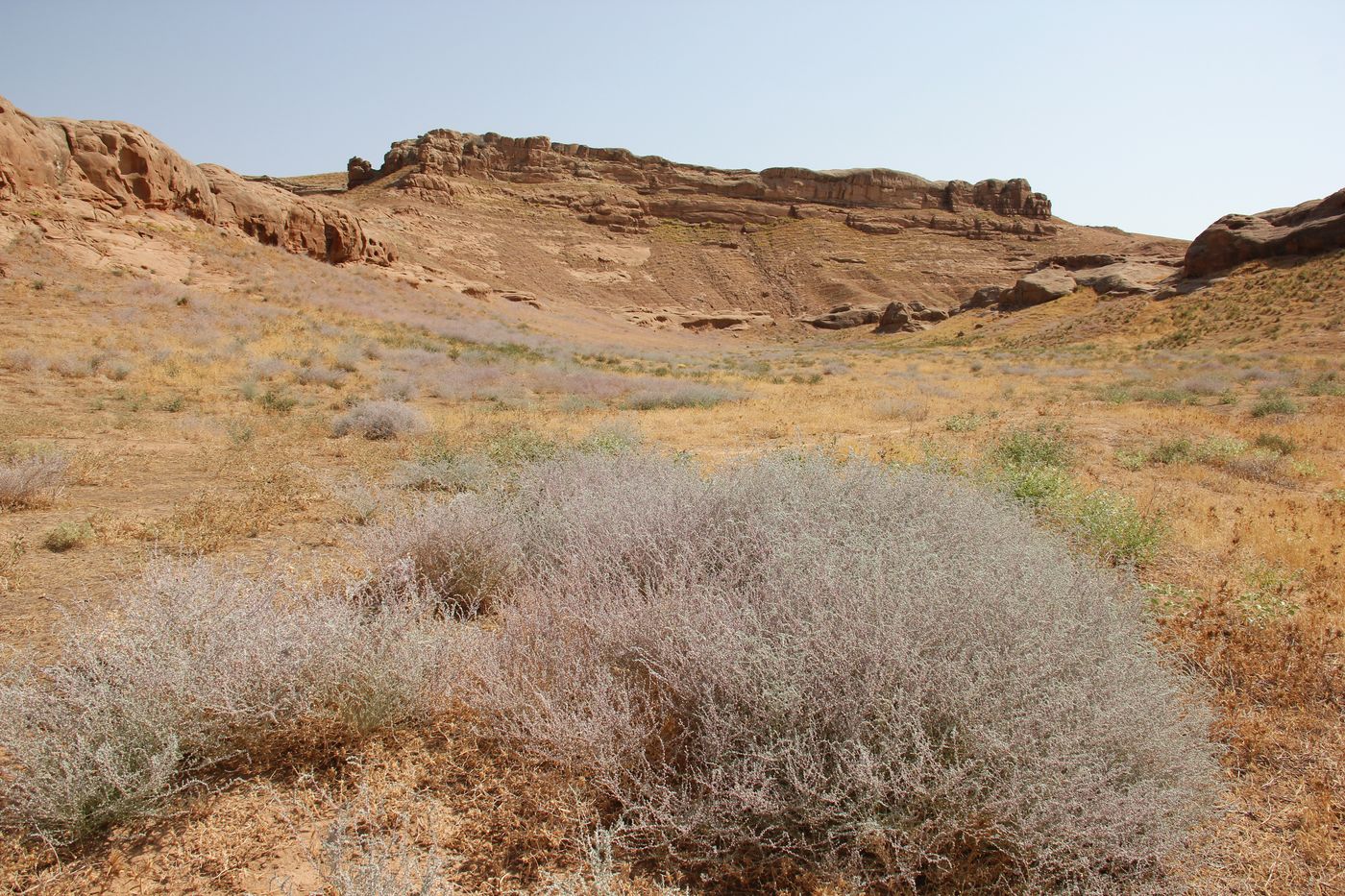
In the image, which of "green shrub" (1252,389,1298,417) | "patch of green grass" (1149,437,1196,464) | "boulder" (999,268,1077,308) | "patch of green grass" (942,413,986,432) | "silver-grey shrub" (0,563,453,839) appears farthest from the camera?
"boulder" (999,268,1077,308)

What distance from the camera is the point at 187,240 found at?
850 inches

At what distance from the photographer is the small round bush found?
27.0ft

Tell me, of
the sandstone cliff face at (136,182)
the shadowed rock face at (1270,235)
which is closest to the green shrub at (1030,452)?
the sandstone cliff face at (136,182)

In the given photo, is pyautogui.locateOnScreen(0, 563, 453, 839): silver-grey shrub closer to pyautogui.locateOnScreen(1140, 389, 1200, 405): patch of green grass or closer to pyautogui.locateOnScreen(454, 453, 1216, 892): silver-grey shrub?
pyautogui.locateOnScreen(454, 453, 1216, 892): silver-grey shrub

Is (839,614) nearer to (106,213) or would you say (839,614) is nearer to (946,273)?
(106,213)

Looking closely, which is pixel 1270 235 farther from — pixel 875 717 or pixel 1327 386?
pixel 875 717

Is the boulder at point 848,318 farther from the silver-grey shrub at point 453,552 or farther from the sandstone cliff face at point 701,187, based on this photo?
the silver-grey shrub at point 453,552

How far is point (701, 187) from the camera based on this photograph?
7038 centimetres

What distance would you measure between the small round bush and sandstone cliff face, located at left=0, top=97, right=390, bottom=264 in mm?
17797

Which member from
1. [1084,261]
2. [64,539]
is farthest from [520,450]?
Result: [1084,261]

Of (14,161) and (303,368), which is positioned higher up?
(14,161)

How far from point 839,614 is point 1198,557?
3667 mm

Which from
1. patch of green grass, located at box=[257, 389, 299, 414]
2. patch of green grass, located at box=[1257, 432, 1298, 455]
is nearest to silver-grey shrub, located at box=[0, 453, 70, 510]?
patch of green grass, located at box=[257, 389, 299, 414]

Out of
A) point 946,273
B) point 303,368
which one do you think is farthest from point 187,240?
point 946,273
